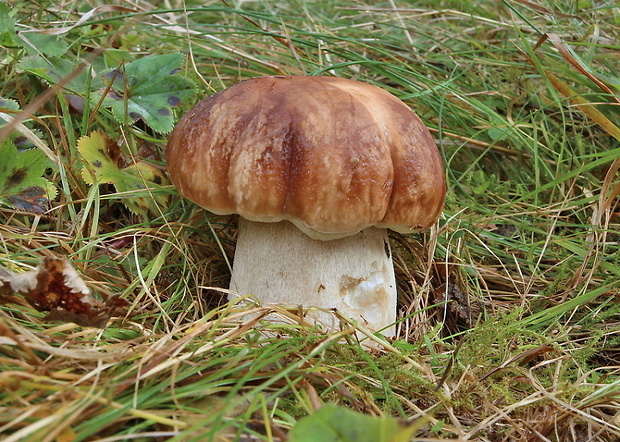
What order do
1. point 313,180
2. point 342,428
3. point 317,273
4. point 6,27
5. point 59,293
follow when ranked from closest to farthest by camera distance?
point 342,428 → point 59,293 → point 313,180 → point 317,273 → point 6,27

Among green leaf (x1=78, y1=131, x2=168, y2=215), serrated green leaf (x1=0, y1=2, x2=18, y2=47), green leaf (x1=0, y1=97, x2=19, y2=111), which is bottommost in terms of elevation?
green leaf (x1=78, y1=131, x2=168, y2=215)

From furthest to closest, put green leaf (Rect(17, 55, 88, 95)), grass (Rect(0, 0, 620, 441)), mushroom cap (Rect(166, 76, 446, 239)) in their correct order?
green leaf (Rect(17, 55, 88, 95)), mushroom cap (Rect(166, 76, 446, 239)), grass (Rect(0, 0, 620, 441))

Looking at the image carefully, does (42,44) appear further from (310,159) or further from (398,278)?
(398,278)

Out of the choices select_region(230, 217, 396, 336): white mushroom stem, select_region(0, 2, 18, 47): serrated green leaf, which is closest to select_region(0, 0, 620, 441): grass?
select_region(0, 2, 18, 47): serrated green leaf

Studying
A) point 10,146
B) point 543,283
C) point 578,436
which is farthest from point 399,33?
point 578,436

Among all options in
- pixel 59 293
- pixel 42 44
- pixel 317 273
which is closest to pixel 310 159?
pixel 317 273

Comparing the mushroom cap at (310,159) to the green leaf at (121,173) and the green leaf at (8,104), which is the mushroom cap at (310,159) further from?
the green leaf at (8,104)

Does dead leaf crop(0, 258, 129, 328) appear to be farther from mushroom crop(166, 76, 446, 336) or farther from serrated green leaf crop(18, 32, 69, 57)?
serrated green leaf crop(18, 32, 69, 57)
